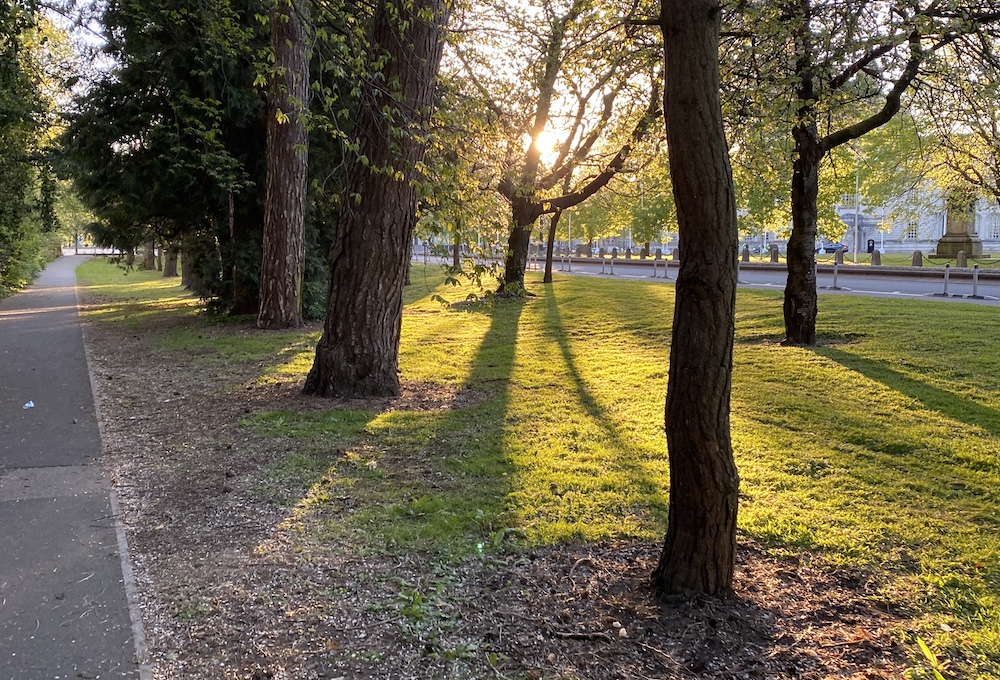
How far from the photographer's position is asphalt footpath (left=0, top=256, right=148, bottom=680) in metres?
3.24

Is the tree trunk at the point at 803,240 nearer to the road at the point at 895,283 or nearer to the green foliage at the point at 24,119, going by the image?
the road at the point at 895,283

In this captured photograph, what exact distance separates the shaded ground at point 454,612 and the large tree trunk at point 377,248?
134 inches

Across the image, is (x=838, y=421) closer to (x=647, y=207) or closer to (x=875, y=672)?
(x=875, y=672)

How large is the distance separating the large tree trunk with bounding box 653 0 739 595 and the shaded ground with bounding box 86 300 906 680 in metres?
0.35

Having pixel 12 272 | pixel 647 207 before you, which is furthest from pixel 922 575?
pixel 647 207

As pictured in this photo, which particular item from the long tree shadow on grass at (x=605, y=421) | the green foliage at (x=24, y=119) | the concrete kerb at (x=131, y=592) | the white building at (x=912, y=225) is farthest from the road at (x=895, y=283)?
the green foliage at (x=24, y=119)

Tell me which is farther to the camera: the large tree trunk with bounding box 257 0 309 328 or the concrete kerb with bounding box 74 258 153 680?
the large tree trunk with bounding box 257 0 309 328

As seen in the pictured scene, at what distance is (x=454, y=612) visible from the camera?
360 cm

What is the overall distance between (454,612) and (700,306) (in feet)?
6.28

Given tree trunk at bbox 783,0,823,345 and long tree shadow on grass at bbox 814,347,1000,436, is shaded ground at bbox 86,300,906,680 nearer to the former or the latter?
long tree shadow on grass at bbox 814,347,1000,436

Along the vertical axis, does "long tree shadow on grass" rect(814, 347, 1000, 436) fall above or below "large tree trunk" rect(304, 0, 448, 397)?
below

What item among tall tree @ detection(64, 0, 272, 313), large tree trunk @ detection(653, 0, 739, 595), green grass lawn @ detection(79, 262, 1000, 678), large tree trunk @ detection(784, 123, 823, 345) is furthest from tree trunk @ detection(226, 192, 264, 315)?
large tree trunk @ detection(653, 0, 739, 595)

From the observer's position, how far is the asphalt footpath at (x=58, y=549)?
10.6 feet

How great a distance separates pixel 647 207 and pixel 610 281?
50.4ft
